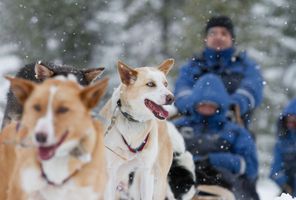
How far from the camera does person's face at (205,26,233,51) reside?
9.32 m

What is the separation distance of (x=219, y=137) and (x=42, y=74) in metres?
2.86

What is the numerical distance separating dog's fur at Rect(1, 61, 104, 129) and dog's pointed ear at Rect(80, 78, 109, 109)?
171 cm

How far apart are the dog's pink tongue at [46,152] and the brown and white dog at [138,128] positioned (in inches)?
94.9

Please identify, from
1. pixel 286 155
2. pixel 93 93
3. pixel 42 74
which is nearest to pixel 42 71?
pixel 42 74

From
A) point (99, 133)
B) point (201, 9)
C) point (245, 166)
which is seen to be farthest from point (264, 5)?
point (99, 133)

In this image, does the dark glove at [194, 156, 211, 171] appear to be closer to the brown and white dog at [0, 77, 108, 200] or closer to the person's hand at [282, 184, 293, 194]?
the person's hand at [282, 184, 293, 194]

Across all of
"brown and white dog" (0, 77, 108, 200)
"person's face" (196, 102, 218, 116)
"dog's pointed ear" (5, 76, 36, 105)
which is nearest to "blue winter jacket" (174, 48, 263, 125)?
"person's face" (196, 102, 218, 116)

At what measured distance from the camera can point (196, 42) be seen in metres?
21.0

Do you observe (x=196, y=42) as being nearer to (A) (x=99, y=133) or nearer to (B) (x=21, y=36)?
(B) (x=21, y=36)

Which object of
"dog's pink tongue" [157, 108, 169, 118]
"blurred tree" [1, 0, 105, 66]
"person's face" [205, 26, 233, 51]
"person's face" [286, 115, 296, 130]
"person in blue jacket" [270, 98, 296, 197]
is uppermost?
Result: "dog's pink tongue" [157, 108, 169, 118]

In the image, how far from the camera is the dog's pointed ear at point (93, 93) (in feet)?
14.8

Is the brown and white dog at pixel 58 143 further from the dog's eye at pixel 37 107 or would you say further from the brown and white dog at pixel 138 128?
the brown and white dog at pixel 138 128

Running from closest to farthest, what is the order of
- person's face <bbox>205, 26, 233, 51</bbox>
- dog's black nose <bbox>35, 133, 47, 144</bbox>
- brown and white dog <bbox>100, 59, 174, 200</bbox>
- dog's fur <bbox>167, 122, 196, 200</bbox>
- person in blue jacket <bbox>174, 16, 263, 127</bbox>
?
dog's black nose <bbox>35, 133, 47, 144</bbox>
brown and white dog <bbox>100, 59, 174, 200</bbox>
dog's fur <bbox>167, 122, 196, 200</bbox>
person in blue jacket <bbox>174, 16, 263, 127</bbox>
person's face <bbox>205, 26, 233, 51</bbox>

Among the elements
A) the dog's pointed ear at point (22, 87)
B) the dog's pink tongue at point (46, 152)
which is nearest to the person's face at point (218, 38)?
the dog's pointed ear at point (22, 87)
